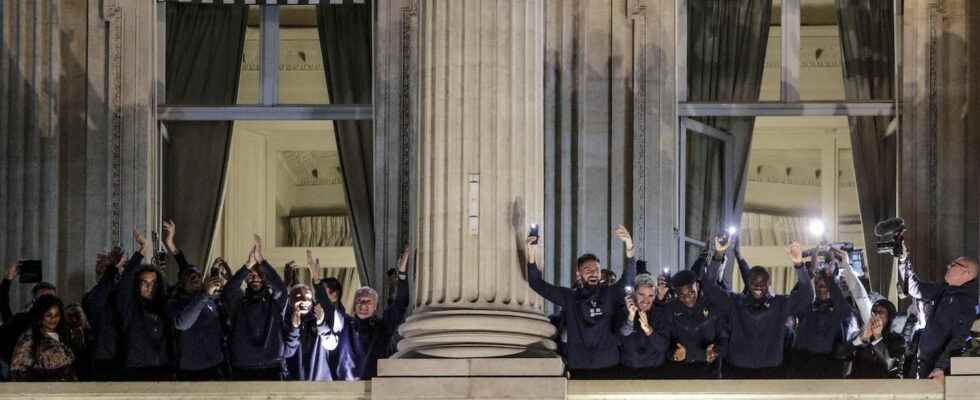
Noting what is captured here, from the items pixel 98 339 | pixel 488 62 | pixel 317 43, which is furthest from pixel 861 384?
pixel 317 43

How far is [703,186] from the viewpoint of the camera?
24.0 meters

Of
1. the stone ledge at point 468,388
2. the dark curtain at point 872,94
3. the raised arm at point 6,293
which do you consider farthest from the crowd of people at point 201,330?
the dark curtain at point 872,94

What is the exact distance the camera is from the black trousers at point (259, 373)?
19578 millimetres

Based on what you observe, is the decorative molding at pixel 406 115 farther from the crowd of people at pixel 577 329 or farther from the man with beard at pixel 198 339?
the man with beard at pixel 198 339

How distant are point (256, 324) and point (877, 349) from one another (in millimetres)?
4826

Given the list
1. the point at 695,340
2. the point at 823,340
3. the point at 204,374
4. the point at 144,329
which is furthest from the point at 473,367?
the point at 823,340

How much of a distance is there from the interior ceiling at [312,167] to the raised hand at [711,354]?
19.7 feet

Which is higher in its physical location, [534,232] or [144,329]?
[534,232]

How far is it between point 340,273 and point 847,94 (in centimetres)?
519

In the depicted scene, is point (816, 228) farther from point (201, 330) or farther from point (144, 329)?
point (144, 329)

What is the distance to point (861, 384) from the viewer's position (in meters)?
18.5

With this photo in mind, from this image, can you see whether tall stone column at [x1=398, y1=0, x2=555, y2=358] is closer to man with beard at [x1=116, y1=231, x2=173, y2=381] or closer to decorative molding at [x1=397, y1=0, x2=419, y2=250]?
man with beard at [x1=116, y1=231, x2=173, y2=381]

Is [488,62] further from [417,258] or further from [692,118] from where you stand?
[692,118]

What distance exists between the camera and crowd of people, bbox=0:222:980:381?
1911 centimetres
